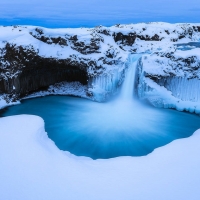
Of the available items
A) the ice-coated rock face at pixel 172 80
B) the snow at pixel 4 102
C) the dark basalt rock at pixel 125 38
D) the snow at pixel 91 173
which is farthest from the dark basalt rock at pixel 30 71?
the snow at pixel 91 173

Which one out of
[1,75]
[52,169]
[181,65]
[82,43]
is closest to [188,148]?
[52,169]

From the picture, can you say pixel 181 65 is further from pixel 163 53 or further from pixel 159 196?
pixel 159 196

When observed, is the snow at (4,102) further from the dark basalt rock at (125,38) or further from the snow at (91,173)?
the dark basalt rock at (125,38)

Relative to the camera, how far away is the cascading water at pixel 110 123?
27.2 feet

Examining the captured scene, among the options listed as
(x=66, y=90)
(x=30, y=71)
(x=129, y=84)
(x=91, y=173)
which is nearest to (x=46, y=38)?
(x=30, y=71)

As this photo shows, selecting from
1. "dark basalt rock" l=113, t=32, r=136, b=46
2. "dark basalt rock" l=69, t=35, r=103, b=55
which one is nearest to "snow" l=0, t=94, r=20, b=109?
"dark basalt rock" l=69, t=35, r=103, b=55

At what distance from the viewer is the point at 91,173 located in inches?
241

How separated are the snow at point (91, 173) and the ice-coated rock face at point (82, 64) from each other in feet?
15.9

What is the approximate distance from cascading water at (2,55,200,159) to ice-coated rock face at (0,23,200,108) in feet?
2.82

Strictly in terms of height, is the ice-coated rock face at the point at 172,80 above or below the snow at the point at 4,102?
above

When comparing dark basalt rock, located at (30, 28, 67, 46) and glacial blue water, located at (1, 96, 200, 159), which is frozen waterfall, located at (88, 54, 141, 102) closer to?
glacial blue water, located at (1, 96, 200, 159)

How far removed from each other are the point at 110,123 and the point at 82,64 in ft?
15.0

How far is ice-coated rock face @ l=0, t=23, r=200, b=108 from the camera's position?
11680 mm

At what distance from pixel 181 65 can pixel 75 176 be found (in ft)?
28.1
